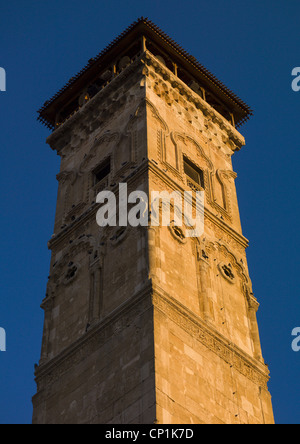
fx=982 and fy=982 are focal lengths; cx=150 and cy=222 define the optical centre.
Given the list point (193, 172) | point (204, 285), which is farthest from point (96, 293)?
point (193, 172)

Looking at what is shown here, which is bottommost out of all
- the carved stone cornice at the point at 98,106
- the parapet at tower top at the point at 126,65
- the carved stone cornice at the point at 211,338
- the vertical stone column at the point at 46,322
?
the carved stone cornice at the point at 211,338

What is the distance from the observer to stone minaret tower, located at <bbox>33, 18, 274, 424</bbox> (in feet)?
92.2

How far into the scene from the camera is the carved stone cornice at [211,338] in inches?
1149

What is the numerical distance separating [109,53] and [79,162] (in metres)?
5.85

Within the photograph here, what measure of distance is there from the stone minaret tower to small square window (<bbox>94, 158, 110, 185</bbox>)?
5cm

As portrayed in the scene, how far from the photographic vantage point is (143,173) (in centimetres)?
3381

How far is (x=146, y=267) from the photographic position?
30.1 metres

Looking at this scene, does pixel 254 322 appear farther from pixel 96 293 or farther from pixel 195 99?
pixel 195 99

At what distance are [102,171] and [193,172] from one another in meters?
3.45

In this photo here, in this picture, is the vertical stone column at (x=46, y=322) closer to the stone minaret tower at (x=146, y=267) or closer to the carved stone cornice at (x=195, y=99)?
the stone minaret tower at (x=146, y=267)

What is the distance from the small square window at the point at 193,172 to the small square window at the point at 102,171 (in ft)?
9.54

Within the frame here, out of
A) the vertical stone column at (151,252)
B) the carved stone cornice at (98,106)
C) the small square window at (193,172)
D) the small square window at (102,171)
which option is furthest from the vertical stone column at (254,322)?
the carved stone cornice at (98,106)

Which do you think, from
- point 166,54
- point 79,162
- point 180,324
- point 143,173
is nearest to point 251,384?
point 180,324

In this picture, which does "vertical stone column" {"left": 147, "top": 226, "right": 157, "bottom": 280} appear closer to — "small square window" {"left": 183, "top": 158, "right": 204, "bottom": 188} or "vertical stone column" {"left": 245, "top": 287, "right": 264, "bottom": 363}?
"vertical stone column" {"left": 245, "top": 287, "right": 264, "bottom": 363}
